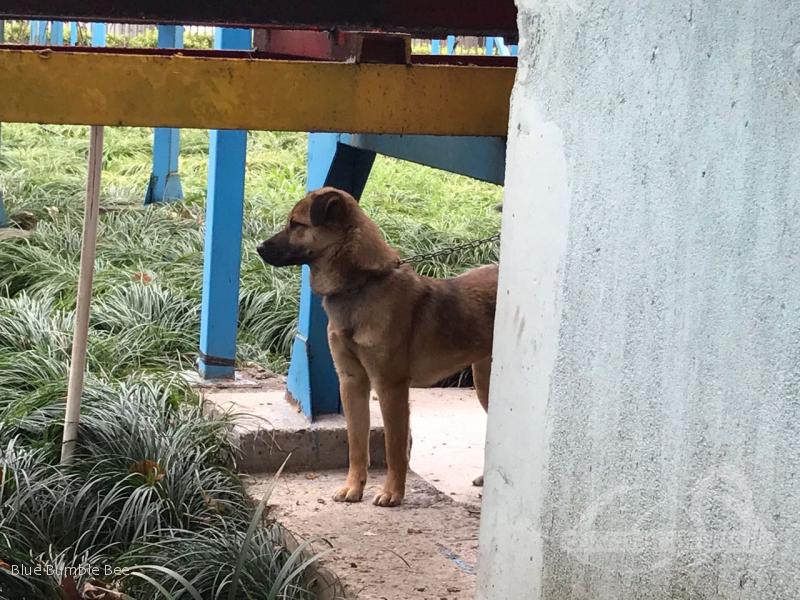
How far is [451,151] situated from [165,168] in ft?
25.2

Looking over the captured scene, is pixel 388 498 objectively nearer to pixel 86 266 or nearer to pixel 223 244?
pixel 86 266

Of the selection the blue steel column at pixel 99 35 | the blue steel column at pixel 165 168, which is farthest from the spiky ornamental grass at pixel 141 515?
the blue steel column at pixel 99 35

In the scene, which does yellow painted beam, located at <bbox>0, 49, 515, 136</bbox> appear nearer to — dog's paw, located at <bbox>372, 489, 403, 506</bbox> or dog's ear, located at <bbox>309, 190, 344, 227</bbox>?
dog's ear, located at <bbox>309, 190, 344, 227</bbox>

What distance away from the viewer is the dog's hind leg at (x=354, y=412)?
16.7ft

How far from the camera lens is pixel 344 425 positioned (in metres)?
5.65

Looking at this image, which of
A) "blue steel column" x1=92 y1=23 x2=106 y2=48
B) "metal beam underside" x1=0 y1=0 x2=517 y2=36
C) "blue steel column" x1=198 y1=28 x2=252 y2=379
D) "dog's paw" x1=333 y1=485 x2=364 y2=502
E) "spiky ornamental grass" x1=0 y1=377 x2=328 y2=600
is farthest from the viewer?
"blue steel column" x1=92 y1=23 x2=106 y2=48

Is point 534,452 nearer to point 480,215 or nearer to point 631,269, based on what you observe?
point 631,269

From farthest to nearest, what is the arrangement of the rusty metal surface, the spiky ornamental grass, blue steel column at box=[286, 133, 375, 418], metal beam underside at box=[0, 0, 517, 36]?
blue steel column at box=[286, 133, 375, 418] → the spiky ornamental grass → metal beam underside at box=[0, 0, 517, 36] → the rusty metal surface

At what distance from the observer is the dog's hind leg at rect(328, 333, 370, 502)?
508 centimetres

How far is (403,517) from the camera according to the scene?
193 inches

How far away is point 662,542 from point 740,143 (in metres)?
0.87

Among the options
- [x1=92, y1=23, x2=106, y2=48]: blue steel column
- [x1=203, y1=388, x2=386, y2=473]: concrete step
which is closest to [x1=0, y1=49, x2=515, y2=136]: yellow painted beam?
[x1=203, y1=388, x2=386, y2=473]: concrete step

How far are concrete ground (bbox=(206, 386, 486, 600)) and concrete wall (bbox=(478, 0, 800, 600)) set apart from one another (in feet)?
3.44
